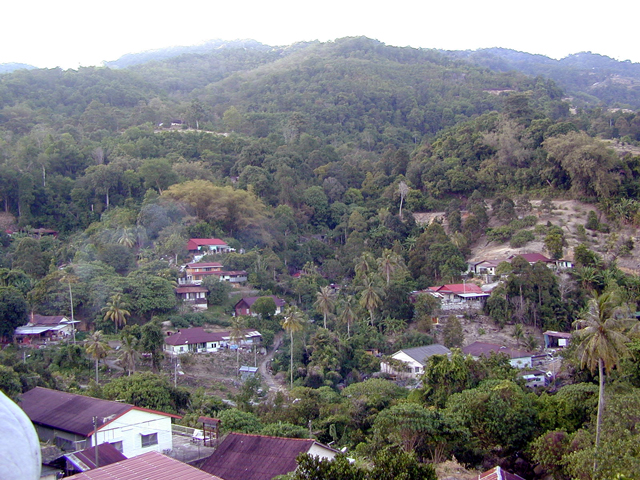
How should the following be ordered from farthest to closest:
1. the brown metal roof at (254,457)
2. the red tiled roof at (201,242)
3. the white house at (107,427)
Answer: the red tiled roof at (201,242), the white house at (107,427), the brown metal roof at (254,457)

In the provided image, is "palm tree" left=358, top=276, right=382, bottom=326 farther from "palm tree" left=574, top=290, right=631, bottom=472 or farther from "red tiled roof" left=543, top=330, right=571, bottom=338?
"palm tree" left=574, top=290, right=631, bottom=472

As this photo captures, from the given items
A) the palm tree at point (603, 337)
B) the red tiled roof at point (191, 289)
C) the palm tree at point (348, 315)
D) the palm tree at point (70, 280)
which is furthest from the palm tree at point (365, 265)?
the palm tree at point (603, 337)

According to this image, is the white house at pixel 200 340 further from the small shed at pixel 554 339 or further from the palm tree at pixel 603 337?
the palm tree at pixel 603 337

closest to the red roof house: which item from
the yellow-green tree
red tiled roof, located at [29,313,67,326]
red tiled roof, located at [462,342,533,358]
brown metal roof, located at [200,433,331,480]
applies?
the yellow-green tree

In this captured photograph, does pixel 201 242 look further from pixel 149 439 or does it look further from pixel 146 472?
pixel 146 472

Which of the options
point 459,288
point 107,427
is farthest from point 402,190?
point 107,427
